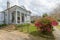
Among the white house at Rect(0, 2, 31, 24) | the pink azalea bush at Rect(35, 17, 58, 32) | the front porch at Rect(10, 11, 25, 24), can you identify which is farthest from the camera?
the white house at Rect(0, 2, 31, 24)

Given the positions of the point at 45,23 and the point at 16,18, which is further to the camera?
the point at 16,18

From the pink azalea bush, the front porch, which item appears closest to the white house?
the front porch

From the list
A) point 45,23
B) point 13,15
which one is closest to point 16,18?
point 13,15

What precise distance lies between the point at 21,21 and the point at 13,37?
45.2ft

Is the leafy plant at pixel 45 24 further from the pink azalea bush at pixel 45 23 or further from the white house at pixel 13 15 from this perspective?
the white house at pixel 13 15

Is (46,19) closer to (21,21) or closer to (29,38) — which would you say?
(29,38)

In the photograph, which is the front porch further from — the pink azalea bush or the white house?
the pink azalea bush

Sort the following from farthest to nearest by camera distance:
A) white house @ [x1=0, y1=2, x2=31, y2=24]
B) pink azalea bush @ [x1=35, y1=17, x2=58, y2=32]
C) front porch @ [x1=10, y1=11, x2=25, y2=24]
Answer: white house @ [x1=0, y1=2, x2=31, y2=24], front porch @ [x1=10, y1=11, x2=25, y2=24], pink azalea bush @ [x1=35, y1=17, x2=58, y2=32]

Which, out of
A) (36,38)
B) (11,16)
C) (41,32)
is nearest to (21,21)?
(11,16)

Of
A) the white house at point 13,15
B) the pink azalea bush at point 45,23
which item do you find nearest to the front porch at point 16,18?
the white house at point 13,15

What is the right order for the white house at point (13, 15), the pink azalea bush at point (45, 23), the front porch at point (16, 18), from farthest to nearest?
the white house at point (13, 15), the front porch at point (16, 18), the pink azalea bush at point (45, 23)

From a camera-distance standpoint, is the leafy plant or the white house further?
the white house

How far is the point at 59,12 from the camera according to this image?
6794cm

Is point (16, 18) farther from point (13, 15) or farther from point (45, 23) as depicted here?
point (45, 23)
